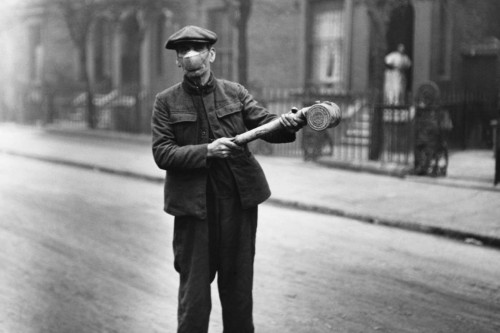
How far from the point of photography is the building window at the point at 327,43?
19.1 m

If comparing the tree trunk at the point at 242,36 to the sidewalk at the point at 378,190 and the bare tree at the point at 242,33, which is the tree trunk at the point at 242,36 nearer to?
the bare tree at the point at 242,33

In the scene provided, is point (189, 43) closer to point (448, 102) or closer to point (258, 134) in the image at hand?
point (258, 134)

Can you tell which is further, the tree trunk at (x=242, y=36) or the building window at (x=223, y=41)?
the building window at (x=223, y=41)

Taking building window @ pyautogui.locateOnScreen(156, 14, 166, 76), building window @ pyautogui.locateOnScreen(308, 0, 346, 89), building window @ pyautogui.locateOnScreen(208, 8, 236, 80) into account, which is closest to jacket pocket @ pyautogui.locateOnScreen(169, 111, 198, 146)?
building window @ pyautogui.locateOnScreen(308, 0, 346, 89)

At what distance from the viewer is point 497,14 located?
18547 mm

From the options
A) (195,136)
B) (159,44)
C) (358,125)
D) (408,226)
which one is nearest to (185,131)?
(195,136)

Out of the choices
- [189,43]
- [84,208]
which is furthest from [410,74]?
[189,43]

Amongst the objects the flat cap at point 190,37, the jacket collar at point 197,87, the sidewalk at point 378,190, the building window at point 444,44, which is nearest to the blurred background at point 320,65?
the building window at point 444,44

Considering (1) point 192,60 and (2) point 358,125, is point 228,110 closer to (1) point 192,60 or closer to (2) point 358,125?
(1) point 192,60

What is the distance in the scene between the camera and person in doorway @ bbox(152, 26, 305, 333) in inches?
156

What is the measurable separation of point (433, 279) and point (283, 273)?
1.36 meters

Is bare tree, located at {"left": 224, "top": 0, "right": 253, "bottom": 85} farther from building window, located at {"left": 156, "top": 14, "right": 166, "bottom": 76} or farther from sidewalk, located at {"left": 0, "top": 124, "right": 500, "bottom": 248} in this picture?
building window, located at {"left": 156, "top": 14, "right": 166, "bottom": 76}

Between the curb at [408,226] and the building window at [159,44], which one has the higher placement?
the building window at [159,44]

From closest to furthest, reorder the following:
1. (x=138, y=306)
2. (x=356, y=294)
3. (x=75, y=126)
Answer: (x=138, y=306), (x=356, y=294), (x=75, y=126)
